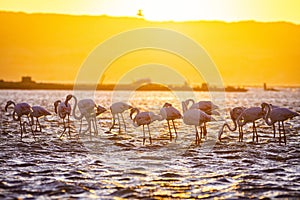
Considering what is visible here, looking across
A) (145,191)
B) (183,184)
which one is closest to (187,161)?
(183,184)

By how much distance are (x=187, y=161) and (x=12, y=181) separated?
19.8ft

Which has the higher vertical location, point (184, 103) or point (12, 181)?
point (184, 103)

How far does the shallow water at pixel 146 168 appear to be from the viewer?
1175 centimetres

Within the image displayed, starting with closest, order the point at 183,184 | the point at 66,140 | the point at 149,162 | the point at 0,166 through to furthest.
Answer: the point at 183,184
the point at 0,166
the point at 149,162
the point at 66,140

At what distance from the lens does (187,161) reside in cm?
1620

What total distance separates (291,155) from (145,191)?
7.47 meters

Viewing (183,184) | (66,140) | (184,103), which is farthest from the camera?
(184,103)

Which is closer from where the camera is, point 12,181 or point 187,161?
point 12,181

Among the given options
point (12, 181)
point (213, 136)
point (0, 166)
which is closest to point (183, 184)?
point (12, 181)

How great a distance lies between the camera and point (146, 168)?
14648 mm

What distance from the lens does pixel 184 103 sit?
76.7 feet

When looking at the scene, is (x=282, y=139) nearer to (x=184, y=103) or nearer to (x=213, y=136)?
(x=213, y=136)

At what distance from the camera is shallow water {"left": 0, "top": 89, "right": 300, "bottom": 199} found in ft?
38.5

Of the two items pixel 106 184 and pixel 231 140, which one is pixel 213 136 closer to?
pixel 231 140
